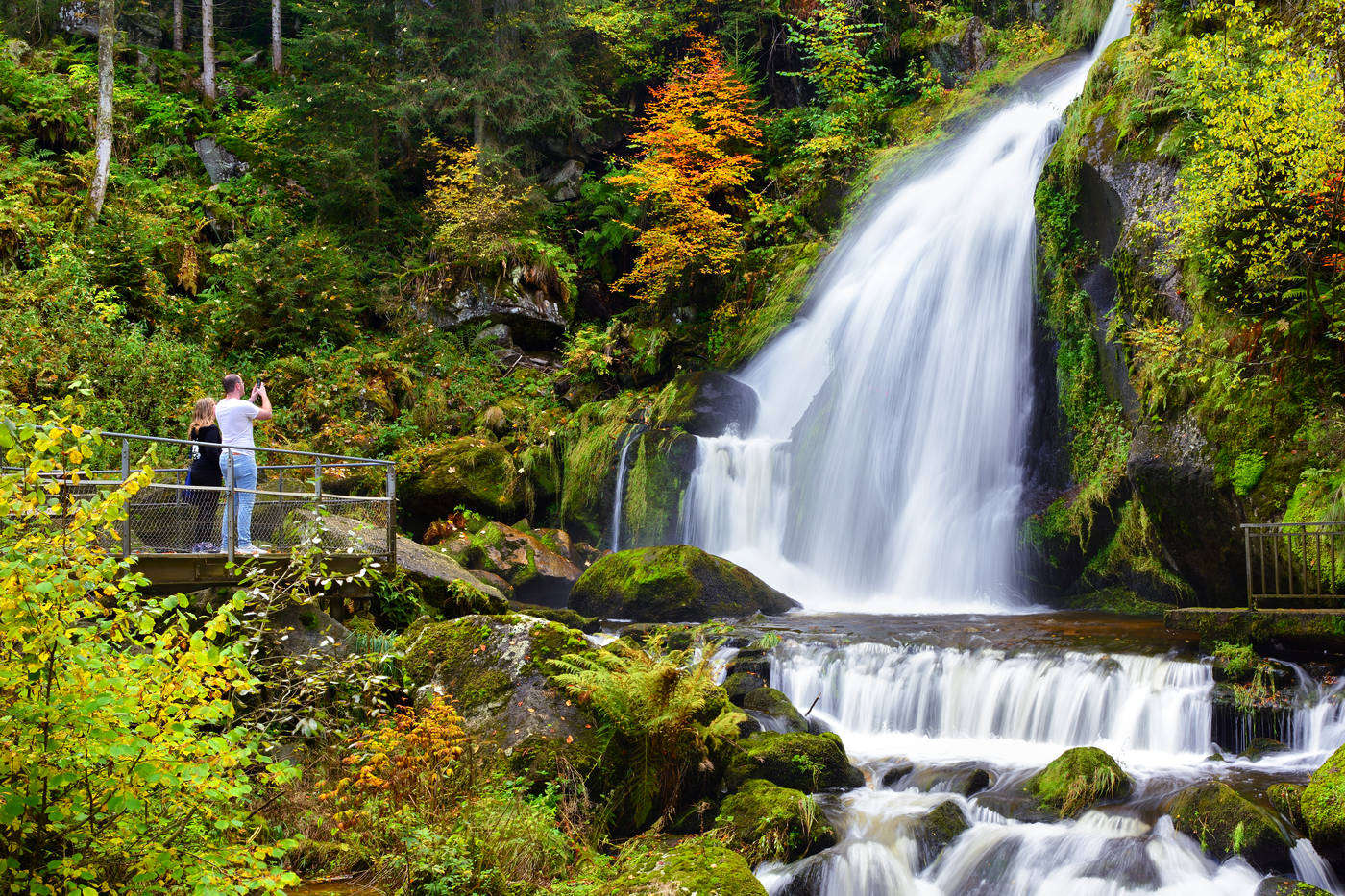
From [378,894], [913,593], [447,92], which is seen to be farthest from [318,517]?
[447,92]

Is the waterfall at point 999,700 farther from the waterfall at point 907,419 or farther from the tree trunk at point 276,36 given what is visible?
the tree trunk at point 276,36

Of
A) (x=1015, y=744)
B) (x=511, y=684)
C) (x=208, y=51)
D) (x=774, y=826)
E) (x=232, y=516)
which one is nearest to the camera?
(x=774, y=826)

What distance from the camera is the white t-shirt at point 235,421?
→ 9.11 metres

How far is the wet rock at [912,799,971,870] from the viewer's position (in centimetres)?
740

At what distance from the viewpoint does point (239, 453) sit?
28.7 ft

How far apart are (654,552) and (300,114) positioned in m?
17.1

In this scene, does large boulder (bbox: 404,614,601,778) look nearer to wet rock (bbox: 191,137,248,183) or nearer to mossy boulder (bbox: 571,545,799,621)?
mossy boulder (bbox: 571,545,799,621)

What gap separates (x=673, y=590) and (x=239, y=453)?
7132 millimetres

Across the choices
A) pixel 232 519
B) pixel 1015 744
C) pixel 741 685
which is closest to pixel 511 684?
pixel 232 519

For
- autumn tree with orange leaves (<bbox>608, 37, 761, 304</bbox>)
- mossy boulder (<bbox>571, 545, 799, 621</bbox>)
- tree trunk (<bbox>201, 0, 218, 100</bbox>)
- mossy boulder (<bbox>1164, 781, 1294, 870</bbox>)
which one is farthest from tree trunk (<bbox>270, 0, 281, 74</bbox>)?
mossy boulder (<bbox>1164, 781, 1294, 870</bbox>)

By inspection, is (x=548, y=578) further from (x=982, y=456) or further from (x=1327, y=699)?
(x=1327, y=699)

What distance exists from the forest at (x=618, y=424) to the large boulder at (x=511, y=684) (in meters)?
0.04

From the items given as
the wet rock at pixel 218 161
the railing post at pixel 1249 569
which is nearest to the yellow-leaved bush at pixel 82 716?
the railing post at pixel 1249 569

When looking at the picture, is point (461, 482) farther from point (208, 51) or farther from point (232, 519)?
point (208, 51)
